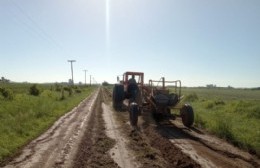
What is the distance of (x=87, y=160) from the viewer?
899 cm

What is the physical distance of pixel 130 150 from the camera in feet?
33.6

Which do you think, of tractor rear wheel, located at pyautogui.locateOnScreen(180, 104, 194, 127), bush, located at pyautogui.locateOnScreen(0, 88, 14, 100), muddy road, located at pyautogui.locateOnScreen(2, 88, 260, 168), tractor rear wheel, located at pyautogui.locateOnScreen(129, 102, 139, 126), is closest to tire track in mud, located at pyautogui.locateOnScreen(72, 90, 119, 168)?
muddy road, located at pyautogui.locateOnScreen(2, 88, 260, 168)

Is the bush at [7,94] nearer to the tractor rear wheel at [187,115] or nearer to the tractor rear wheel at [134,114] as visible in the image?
the tractor rear wheel at [134,114]

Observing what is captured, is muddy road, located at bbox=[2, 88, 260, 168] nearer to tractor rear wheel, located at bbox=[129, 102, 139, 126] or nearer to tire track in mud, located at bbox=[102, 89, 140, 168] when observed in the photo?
tire track in mud, located at bbox=[102, 89, 140, 168]

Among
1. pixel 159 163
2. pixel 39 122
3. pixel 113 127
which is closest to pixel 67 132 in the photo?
pixel 113 127

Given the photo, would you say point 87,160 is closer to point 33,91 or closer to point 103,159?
point 103,159

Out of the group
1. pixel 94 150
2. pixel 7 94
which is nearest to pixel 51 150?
pixel 94 150

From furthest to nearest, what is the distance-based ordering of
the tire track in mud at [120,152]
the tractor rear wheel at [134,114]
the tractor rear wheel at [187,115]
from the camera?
the tractor rear wheel at [134,114] → the tractor rear wheel at [187,115] → the tire track in mud at [120,152]

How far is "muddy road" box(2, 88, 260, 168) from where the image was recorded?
875cm

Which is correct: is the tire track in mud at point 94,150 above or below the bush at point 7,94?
below

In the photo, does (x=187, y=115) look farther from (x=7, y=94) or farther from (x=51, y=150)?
(x=7, y=94)

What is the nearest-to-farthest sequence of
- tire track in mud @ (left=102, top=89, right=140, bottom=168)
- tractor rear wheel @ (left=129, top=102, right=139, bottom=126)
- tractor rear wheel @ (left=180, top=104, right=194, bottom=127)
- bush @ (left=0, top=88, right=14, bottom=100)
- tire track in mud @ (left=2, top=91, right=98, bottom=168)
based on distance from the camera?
tire track in mud @ (left=102, top=89, right=140, bottom=168)
tire track in mud @ (left=2, top=91, right=98, bottom=168)
tractor rear wheel @ (left=180, top=104, right=194, bottom=127)
tractor rear wheel @ (left=129, top=102, right=139, bottom=126)
bush @ (left=0, top=88, right=14, bottom=100)

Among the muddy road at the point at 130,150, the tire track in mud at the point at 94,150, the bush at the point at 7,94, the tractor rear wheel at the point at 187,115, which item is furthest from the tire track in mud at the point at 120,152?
the bush at the point at 7,94

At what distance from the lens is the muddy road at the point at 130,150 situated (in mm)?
8750
